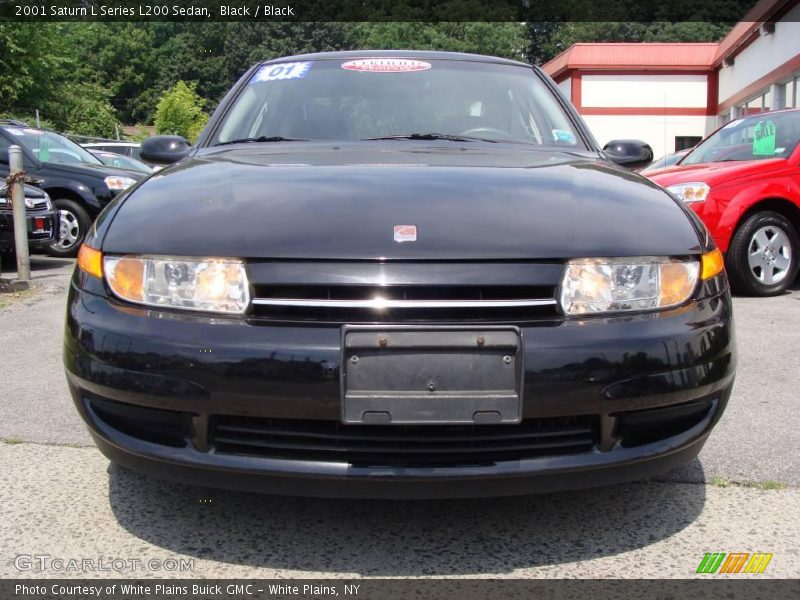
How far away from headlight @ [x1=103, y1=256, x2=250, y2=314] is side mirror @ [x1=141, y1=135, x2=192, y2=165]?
135 cm

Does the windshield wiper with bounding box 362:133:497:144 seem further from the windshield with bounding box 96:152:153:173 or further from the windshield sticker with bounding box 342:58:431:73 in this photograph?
the windshield with bounding box 96:152:153:173

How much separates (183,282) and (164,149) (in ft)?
5.03

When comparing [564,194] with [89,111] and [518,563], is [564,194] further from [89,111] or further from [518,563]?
[89,111]

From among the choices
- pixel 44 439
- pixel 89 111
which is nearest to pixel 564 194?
pixel 44 439

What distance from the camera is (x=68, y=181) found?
29.0 ft

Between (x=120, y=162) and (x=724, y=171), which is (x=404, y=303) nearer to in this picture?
(x=724, y=171)

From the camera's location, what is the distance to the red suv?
5812mm

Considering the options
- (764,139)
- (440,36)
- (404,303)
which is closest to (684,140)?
(764,139)

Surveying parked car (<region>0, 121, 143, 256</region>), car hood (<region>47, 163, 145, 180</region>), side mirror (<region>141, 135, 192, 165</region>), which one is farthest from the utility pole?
side mirror (<region>141, 135, 192, 165</region>)

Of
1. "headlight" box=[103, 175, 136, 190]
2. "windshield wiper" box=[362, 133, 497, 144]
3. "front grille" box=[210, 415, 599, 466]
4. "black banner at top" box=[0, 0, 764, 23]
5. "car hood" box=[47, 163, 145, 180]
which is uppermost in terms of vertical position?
"black banner at top" box=[0, 0, 764, 23]

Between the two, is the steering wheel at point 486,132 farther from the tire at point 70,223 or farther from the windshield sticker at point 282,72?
the tire at point 70,223

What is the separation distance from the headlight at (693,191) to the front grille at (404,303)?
4.47 metres

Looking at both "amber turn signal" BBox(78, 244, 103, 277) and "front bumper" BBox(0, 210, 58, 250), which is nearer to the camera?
"amber turn signal" BBox(78, 244, 103, 277)

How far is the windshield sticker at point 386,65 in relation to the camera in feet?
10.7
